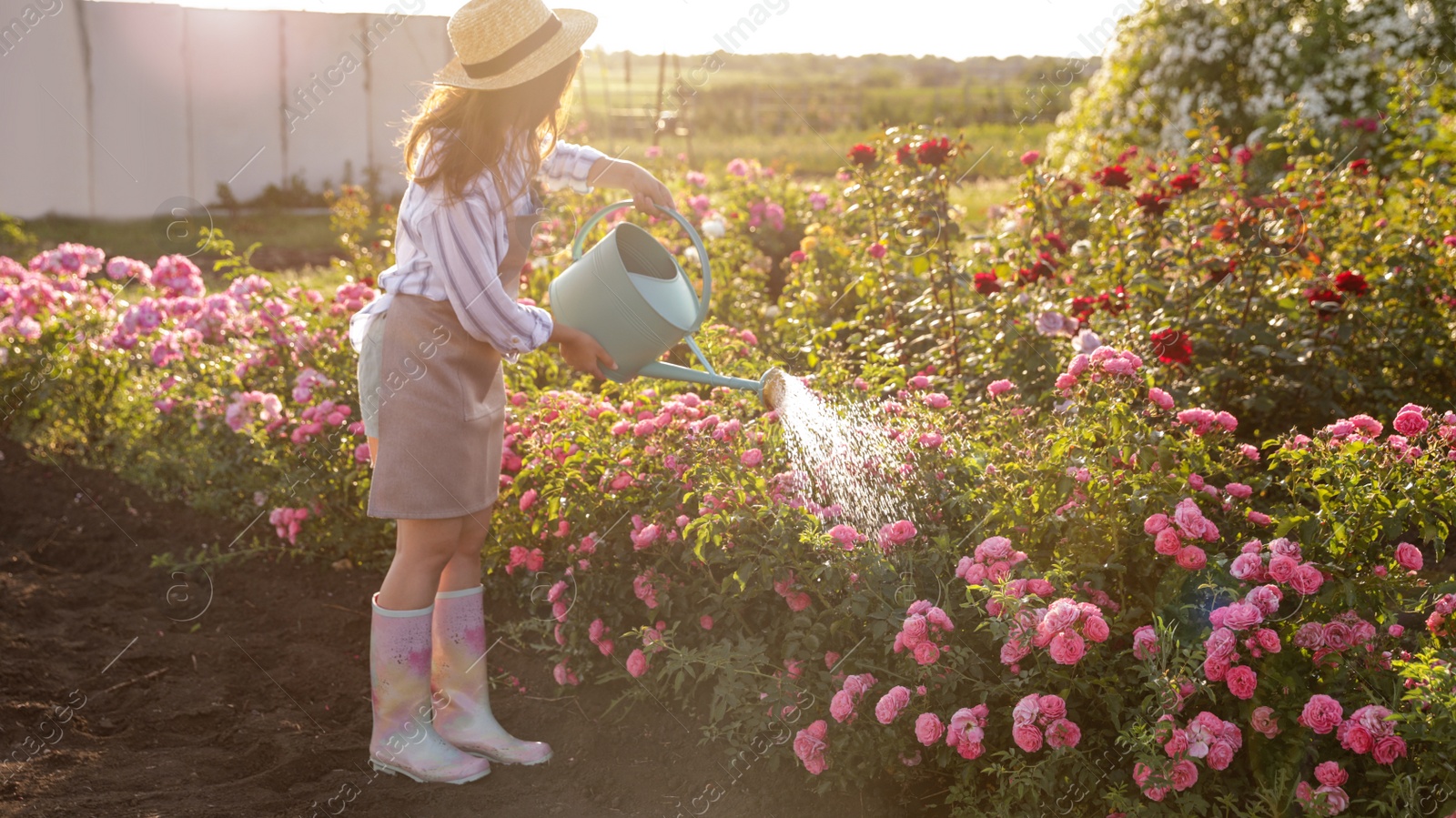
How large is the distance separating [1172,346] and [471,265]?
69.0 inches

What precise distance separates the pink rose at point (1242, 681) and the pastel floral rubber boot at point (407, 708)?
1.48 m

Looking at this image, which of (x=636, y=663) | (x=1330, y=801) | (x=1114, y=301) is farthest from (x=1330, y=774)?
(x=1114, y=301)

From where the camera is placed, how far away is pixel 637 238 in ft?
7.67

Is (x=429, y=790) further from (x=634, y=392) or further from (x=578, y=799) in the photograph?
Answer: (x=634, y=392)

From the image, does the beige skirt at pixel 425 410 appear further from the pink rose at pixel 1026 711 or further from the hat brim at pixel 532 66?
the pink rose at pixel 1026 711

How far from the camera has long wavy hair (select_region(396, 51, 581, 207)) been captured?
1954mm

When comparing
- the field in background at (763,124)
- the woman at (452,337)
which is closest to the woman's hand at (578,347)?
the woman at (452,337)

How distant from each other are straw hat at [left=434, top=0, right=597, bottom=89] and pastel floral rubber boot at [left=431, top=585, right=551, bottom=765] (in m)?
1.08

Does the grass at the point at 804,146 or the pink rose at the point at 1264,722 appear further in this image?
the grass at the point at 804,146

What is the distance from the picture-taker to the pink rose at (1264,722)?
171 centimetres

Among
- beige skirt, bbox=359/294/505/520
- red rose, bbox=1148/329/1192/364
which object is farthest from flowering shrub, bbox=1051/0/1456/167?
beige skirt, bbox=359/294/505/520

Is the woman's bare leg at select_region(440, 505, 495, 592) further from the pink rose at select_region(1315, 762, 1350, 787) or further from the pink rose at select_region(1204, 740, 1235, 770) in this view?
the pink rose at select_region(1315, 762, 1350, 787)

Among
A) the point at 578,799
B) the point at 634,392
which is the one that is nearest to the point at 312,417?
the point at 634,392

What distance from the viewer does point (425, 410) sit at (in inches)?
80.4
